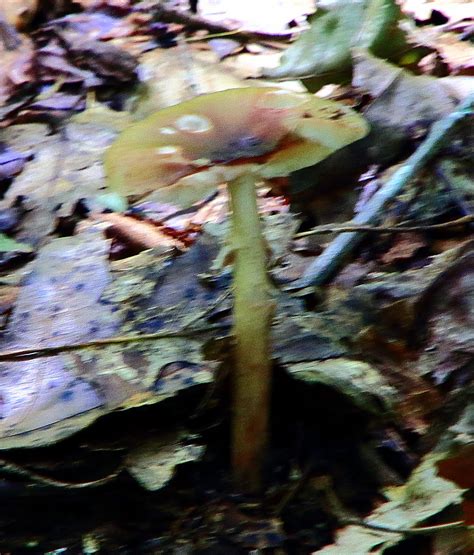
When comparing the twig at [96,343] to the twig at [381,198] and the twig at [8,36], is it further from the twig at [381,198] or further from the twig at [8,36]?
the twig at [8,36]

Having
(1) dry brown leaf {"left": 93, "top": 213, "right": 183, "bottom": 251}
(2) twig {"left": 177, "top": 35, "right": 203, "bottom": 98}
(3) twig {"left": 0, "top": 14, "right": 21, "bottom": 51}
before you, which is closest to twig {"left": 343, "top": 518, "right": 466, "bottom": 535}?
(1) dry brown leaf {"left": 93, "top": 213, "right": 183, "bottom": 251}

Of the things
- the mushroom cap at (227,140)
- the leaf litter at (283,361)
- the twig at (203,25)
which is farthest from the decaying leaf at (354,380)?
the twig at (203,25)

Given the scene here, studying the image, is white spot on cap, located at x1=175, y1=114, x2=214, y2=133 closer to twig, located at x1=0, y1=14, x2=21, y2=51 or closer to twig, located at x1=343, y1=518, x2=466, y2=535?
twig, located at x1=343, y1=518, x2=466, y2=535

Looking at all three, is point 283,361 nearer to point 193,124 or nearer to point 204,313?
point 204,313

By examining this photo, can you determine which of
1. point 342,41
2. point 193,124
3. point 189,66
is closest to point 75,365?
point 193,124

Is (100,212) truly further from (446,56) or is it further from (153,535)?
(446,56)
